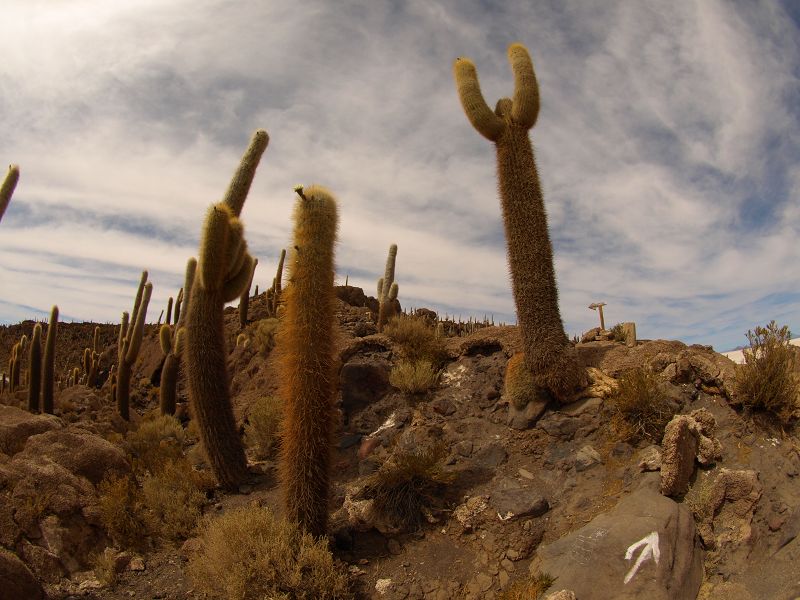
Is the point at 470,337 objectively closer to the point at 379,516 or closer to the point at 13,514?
the point at 379,516

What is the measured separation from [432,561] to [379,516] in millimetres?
1073

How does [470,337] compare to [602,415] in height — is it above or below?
above

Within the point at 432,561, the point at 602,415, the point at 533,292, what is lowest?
the point at 432,561

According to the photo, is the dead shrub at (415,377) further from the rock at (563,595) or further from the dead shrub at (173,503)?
the rock at (563,595)

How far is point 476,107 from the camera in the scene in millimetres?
9727

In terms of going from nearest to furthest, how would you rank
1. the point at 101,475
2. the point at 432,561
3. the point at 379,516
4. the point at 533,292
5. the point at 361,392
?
the point at 432,561
the point at 379,516
the point at 533,292
the point at 101,475
the point at 361,392

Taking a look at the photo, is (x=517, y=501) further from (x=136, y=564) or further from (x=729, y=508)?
(x=136, y=564)

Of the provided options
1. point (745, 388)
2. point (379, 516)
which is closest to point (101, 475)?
point (379, 516)

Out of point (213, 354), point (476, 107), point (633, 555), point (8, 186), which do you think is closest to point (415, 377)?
point (213, 354)

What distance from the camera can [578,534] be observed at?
6.27 m

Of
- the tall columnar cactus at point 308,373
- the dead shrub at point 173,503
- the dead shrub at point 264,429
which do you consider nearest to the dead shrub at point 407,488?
the tall columnar cactus at point 308,373

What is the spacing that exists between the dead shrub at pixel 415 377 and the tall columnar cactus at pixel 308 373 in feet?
11.3

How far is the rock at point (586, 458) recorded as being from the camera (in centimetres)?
768

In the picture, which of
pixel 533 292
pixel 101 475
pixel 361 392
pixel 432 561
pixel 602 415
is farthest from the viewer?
pixel 361 392
